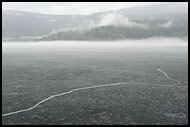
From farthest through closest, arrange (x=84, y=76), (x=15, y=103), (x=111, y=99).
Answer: (x=84, y=76) → (x=111, y=99) → (x=15, y=103)

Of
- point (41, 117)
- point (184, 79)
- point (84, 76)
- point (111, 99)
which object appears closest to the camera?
point (41, 117)

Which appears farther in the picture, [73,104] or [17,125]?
[73,104]

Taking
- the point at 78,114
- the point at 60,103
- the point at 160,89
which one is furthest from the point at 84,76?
the point at 78,114

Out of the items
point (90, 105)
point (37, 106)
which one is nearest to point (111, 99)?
point (90, 105)

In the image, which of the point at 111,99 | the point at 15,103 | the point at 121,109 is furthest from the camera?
the point at 111,99

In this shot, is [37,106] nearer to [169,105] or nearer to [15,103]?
[15,103]

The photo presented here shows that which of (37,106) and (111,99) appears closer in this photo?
(37,106)

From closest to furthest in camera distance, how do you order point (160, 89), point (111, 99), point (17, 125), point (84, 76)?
point (17, 125)
point (111, 99)
point (160, 89)
point (84, 76)

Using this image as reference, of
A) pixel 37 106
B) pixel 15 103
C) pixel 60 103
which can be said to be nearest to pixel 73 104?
pixel 60 103

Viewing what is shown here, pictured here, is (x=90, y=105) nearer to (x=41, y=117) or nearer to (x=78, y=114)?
(x=78, y=114)
